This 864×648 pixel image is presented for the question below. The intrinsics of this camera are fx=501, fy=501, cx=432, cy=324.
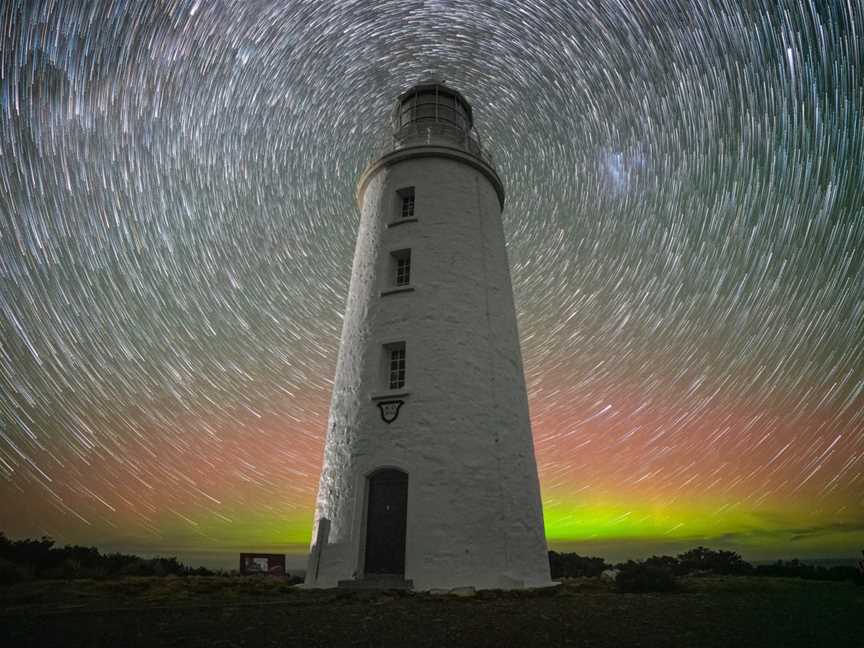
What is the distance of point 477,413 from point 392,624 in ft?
19.9

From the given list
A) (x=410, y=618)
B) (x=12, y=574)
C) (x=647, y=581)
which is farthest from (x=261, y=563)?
(x=647, y=581)

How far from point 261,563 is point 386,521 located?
25.0 feet

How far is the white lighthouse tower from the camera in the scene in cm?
1125

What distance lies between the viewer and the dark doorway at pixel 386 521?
11.3 meters

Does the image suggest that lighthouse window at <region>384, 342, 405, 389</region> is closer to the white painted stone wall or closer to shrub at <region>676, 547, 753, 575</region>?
the white painted stone wall

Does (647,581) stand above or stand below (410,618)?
above

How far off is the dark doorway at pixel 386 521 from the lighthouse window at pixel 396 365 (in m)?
2.29

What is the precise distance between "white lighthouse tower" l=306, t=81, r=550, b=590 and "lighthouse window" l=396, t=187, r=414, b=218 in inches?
1.7

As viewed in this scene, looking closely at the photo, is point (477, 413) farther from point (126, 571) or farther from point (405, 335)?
point (126, 571)

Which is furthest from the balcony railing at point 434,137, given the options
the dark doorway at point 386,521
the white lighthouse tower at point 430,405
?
the dark doorway at point 386,521

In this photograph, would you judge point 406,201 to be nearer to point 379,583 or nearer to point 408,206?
point 408,206

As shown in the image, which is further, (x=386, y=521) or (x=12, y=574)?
(x=12, y=574)

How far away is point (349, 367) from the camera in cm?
1388

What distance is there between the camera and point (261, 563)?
54.6 ft
